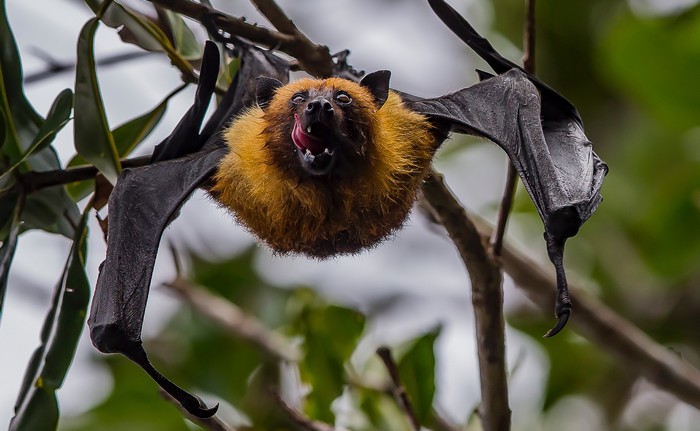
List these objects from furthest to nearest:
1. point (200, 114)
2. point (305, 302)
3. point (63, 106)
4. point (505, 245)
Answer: point (305, 302), point (505, 245), point (200, 114), point (63, 106)

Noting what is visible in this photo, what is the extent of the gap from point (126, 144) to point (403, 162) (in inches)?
46.0

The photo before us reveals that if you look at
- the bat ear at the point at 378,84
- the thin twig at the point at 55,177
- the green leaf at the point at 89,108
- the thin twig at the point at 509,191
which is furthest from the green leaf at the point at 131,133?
the thin twig at the point at 509,191

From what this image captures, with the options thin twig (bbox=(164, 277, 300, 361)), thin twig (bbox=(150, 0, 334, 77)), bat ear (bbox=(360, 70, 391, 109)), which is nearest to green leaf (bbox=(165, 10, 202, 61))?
thin twig (bbox=(150, 0, 334, 77))

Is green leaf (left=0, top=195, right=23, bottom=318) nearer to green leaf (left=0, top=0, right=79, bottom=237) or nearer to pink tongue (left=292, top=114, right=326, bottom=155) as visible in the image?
green leaf (left=0, top=0, right=79, bottom=237)

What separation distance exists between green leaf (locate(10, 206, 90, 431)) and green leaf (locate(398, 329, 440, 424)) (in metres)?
1.66

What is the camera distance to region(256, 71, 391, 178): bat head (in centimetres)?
375

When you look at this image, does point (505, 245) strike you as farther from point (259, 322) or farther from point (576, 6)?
point (576, 6)

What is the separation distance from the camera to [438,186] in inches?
147

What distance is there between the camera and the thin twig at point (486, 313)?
12.2ft

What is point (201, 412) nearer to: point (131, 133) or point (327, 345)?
point (131, 133)

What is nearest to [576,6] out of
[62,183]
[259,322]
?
[259,322]

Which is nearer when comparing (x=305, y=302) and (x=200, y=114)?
(x=200, y=114)

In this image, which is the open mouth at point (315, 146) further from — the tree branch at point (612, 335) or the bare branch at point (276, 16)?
the tree branch at point (612, 335)

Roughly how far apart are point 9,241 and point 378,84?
1.63 metres
